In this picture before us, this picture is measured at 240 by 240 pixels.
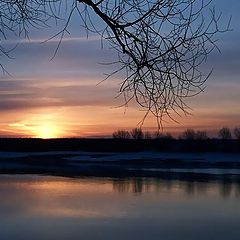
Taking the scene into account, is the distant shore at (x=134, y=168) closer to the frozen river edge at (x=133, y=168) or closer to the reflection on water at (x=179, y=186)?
the frozen river edge at (x=133, y=168)

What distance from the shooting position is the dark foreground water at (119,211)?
9.55m

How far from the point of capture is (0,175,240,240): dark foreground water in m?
9.55

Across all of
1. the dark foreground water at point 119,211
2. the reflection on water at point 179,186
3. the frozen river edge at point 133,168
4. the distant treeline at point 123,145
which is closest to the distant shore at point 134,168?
the frozen river edge at point 133,168

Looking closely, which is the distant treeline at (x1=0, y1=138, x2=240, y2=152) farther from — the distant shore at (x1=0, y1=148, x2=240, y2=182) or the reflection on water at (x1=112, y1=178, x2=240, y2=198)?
the reflection on water at (x1=112, y1=178, x2=240, y2=198)

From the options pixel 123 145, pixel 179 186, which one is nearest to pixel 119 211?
pixel 179 186

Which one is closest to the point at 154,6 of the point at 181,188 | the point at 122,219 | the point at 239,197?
the point at 122,219

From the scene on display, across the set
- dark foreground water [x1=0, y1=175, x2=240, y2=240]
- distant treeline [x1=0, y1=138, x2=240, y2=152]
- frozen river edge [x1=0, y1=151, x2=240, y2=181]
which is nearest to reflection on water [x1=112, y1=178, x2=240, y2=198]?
dark foreground water [x1=0, y1=175, x2=240, y2=240]

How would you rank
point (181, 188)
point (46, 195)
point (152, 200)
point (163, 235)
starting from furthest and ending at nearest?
point (181, 188), point (46, 195), point (152, 200), point (163, 235)

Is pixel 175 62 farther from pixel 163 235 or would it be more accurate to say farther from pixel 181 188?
pixel 181 188

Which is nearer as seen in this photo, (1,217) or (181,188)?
(1,217)

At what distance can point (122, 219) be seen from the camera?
11.0 meters

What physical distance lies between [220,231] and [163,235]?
1052mm

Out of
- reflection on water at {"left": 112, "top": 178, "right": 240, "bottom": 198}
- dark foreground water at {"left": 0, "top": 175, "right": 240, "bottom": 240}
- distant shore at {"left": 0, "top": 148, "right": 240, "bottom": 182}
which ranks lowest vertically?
dark foreground water at {"left": 0, "top": 175, "right": 240, "bottom": 240}

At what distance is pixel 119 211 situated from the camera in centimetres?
1205
